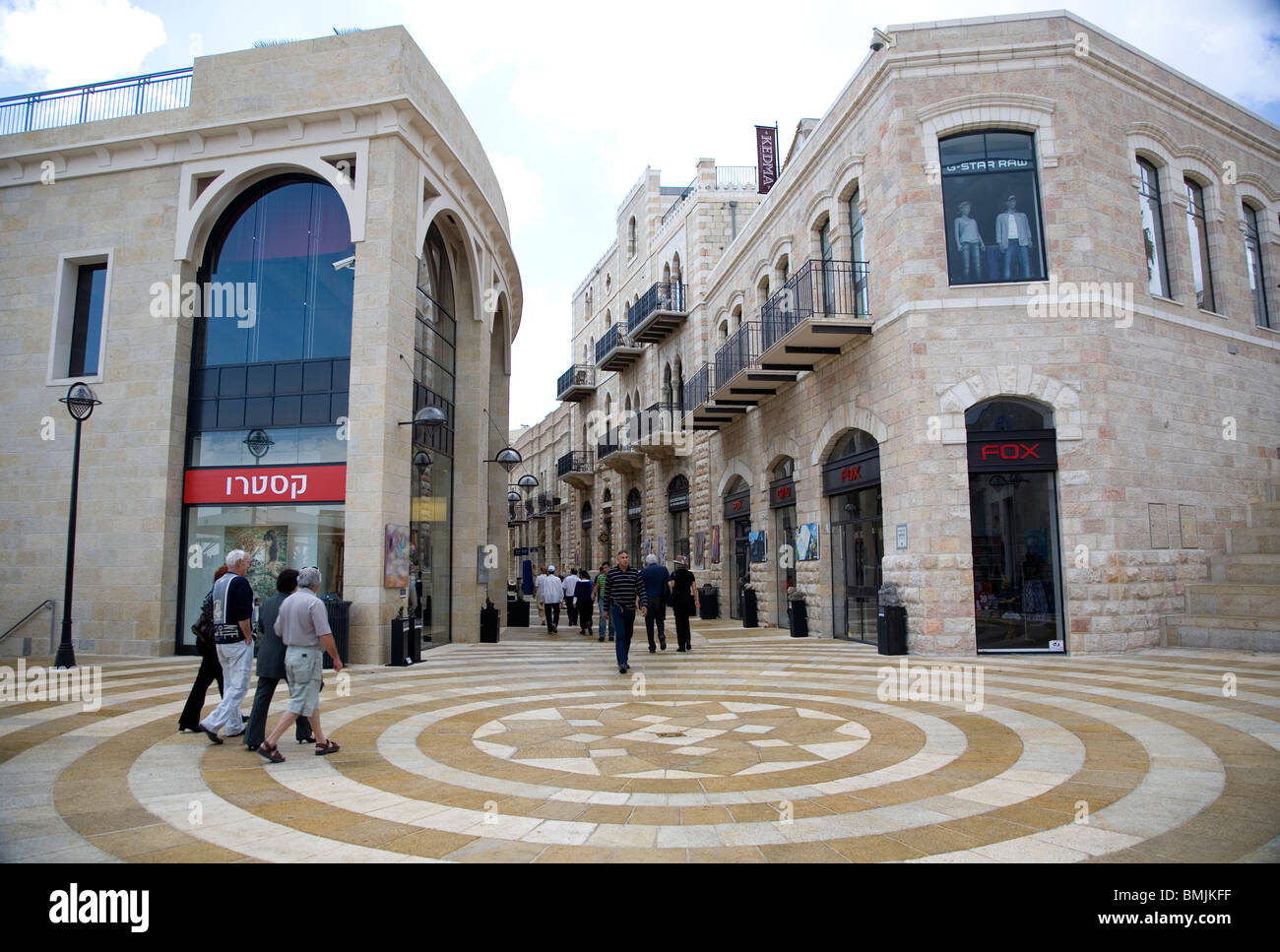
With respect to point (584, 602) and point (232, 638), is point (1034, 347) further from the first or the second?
point (232, 638)

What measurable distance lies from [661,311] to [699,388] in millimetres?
4312

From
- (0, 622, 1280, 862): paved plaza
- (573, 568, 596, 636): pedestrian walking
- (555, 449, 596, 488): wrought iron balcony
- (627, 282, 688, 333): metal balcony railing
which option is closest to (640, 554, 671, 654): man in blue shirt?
(0, 622, 1280, 862): paved plaza

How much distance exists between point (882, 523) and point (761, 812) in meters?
10.9

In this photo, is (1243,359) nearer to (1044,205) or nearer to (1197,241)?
(1197,241)

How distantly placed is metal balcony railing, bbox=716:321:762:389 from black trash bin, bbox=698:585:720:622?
613 cm

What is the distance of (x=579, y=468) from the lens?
3853 centimetres

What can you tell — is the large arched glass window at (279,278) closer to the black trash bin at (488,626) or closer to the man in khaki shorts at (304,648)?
the black trash bin at (488,626)

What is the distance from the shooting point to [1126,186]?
14.8m

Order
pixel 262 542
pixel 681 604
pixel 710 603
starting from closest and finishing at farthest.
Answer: pixel 262 542, pixel 681 604, pixel 710 603

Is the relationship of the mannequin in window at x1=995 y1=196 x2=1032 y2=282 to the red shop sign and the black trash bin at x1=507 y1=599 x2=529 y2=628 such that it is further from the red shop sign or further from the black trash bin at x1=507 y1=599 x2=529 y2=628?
the black trash bin at x1=507 y1=599 x2=529 y2=628

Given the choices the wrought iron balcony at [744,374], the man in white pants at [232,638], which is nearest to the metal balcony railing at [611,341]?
the wrought iron balcony at [744,374]

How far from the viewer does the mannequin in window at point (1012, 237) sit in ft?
46.4

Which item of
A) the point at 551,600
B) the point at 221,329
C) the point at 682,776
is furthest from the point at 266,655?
the point at 551,600

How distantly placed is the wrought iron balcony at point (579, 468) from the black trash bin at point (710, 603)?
48.7ft
